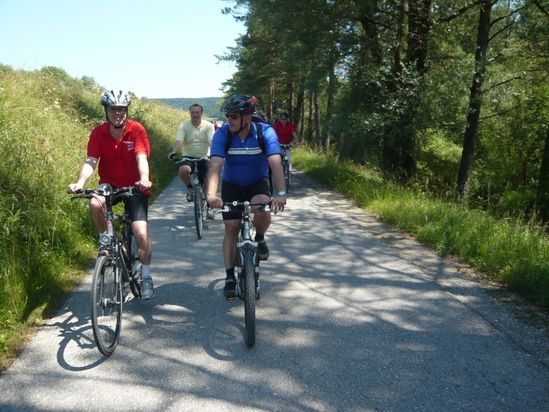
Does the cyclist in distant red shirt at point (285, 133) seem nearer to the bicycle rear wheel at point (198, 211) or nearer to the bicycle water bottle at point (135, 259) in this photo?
the bicycle rear wheel at point (198, 211)

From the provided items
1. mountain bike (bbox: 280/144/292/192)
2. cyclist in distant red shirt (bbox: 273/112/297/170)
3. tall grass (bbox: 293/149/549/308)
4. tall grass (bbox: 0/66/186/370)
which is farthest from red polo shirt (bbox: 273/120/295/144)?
tall grass (bbox: 0/66/186/370)

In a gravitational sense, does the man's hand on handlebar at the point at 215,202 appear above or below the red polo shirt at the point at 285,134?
below

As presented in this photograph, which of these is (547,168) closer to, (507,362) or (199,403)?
Answer: (507,362)

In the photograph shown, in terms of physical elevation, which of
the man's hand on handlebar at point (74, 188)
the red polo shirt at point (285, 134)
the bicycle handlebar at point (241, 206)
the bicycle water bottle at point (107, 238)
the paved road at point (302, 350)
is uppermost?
the red polo shirt at point (285, 134)

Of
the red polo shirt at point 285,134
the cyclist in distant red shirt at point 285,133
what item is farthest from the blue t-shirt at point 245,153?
Answer: the red polo shirt at point 285,134

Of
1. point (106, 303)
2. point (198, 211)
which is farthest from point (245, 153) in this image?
point (198, 211)

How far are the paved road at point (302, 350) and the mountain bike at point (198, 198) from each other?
55.8 inches

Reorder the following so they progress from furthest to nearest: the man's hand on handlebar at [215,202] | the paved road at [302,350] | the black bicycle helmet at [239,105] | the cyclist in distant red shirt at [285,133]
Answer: the cyclist in distant red shirt at [285,133] → the black bicycle helmet at [239,105] → the man's hand on handlebar at [215,202] → the paved road at [302,350]

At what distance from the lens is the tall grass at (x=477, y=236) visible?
5.16 meters

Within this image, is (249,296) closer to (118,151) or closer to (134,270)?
(134,270)

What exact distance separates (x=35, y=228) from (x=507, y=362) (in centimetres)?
531

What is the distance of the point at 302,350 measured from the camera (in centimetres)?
374

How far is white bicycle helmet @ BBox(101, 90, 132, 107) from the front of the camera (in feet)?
13.7

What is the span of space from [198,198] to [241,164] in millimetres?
3359
